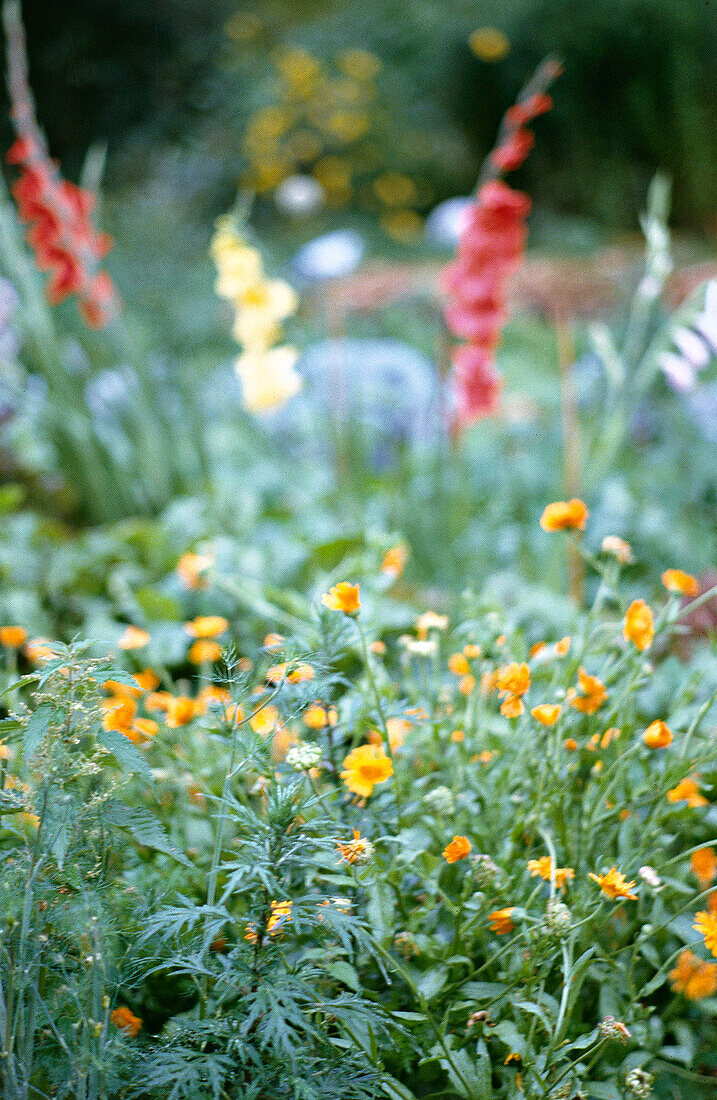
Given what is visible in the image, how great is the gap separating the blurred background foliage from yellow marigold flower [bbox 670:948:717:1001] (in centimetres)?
625

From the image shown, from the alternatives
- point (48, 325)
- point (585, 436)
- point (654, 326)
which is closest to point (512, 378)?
point (654, 326)

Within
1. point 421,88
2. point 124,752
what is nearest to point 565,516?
point 124,752

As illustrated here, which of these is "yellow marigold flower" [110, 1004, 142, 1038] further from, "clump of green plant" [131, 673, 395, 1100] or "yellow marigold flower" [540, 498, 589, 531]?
"yellow marigold flower" [540, 498, 589, 531]

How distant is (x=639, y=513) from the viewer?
205cm

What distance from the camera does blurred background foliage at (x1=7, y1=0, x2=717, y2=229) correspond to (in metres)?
6.05

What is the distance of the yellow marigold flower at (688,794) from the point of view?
2.88 ft

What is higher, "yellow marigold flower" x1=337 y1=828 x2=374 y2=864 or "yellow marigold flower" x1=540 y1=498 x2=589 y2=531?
"yellow marigold flower" x1=540 y1=498 x2=589 y2=531

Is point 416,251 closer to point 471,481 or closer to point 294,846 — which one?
point 471,481

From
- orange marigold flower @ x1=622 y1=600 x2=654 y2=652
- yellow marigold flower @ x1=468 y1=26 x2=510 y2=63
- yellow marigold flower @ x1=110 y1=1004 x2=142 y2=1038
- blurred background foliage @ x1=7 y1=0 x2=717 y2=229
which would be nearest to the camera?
yellow marigold flower @ x1=110 y1=1004 x2=142 y2=1038

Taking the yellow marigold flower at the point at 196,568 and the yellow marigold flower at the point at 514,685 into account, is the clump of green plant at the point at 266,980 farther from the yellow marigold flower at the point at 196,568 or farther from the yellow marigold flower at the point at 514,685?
the yellow marigold flower at the point at 196,568

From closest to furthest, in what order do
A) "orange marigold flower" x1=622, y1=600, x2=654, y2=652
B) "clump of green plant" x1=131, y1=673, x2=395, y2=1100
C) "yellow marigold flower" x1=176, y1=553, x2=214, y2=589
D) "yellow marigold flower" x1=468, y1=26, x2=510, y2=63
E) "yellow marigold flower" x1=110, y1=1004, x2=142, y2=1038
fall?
"clump of green plant" x1=131, y1=673, x2=395, y2=1100 < "yellow marigold flower" x1=110, y1=1004, x2=142, y2=1038 < "orange marigold flower" x1=622, y1=600, x2=654, y2=652 < "yellow marigold flower" x1=176, y1=553, x2=214, y2=589 < "yellow marigold flower" x1=468, y1=26, x2=510, y2=63

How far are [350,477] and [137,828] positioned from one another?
1.41 m

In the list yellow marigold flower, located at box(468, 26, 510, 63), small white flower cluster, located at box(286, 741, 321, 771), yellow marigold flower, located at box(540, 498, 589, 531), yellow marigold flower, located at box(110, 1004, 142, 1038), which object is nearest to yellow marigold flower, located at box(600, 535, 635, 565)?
yellow marigold flower, located at box(540, 498, 589, 531)

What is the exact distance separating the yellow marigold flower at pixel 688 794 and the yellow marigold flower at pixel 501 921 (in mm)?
207
